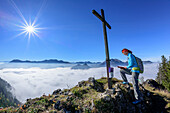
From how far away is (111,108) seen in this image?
647 centimetres

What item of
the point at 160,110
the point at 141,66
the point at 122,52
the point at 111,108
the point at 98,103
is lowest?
the point at 160,110

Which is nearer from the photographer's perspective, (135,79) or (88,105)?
(88,105)

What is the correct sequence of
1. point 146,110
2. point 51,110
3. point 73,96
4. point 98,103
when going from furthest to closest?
point 146,110, point 73,96, point 98,103, point 51,110

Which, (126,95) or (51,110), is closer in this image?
(51,110)

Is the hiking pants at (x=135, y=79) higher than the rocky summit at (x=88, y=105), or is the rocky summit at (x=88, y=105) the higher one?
the hiking pants at (x=135, y=79)

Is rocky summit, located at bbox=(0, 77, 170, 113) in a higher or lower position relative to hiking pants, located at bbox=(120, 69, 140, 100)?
lower

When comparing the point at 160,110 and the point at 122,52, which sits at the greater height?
the point at 122,52

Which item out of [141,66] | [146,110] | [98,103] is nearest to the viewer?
[98,103]

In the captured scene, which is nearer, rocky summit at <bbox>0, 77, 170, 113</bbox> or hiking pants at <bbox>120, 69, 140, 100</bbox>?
rocky summit at <bbox>0, 77, 170, 113</bbox>

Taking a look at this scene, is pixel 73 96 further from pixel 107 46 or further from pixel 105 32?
pixel 105 32

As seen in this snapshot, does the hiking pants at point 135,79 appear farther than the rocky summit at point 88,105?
Yes

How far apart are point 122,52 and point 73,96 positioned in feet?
18.5

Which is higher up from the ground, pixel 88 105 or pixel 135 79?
pixel 135 79

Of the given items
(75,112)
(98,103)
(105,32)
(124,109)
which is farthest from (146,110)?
(105,32)
